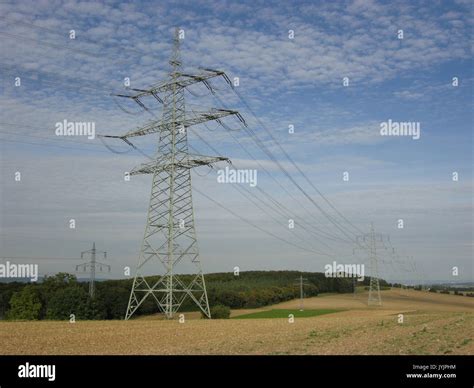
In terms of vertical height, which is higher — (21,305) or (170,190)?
(170,190)

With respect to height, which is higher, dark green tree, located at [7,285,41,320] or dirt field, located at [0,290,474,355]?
dirt field, located at [0,290,474,355]

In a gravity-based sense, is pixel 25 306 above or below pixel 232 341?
below

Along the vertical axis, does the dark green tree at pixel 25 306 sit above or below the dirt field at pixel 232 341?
below

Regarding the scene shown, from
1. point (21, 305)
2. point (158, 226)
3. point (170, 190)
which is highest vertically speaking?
point (170, 190)

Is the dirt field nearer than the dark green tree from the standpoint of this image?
Yes

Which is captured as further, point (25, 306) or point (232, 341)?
point (25, 306)

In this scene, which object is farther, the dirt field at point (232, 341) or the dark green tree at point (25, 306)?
the dark green tree at point (25, 306)

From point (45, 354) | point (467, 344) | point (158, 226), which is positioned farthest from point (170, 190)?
point (467, 344)

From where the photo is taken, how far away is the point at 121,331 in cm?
2498

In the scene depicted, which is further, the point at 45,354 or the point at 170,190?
the point at 170,190
